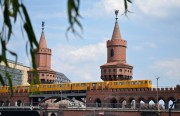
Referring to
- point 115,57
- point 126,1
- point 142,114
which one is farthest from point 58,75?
point 126,1

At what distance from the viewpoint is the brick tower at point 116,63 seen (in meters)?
89.6

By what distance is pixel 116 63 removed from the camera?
294 ft

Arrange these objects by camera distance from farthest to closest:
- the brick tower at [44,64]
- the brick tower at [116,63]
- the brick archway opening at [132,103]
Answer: the brick tower at [44,64] → the brick tower at [116,63] → the brick archway opening at [132,103]

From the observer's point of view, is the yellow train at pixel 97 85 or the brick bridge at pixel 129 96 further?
the yellow train at pixel 97 85

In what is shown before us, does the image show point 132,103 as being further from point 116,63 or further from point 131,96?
point 116,63

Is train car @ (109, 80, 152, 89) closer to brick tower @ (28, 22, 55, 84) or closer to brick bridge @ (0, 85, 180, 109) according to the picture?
brick bridge @ (0, 85, 180, 109)

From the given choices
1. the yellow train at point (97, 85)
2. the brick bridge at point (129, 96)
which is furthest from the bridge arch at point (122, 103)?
the yellow train at point (97, 85)

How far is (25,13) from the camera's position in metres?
3.13

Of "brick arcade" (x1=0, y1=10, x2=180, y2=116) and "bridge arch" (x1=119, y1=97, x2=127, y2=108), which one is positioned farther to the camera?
"brick arcade" (x1=0, y1=10, x2=180, y2=116)

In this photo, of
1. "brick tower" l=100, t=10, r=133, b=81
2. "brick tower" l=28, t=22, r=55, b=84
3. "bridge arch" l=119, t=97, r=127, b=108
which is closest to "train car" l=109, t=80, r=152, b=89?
"bridge arch" l=119, t=97, r=127, b=108

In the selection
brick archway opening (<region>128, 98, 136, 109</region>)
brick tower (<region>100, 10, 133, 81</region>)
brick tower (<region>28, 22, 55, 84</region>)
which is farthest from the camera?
brick tower (<region>28, 22, 55, 84</region>)

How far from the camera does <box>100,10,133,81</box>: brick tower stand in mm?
89562

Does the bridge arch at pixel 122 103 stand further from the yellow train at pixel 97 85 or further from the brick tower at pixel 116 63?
the brick tower at pixel 116 63

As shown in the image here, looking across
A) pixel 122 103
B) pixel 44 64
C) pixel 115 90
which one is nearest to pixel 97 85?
pixel 115 90
